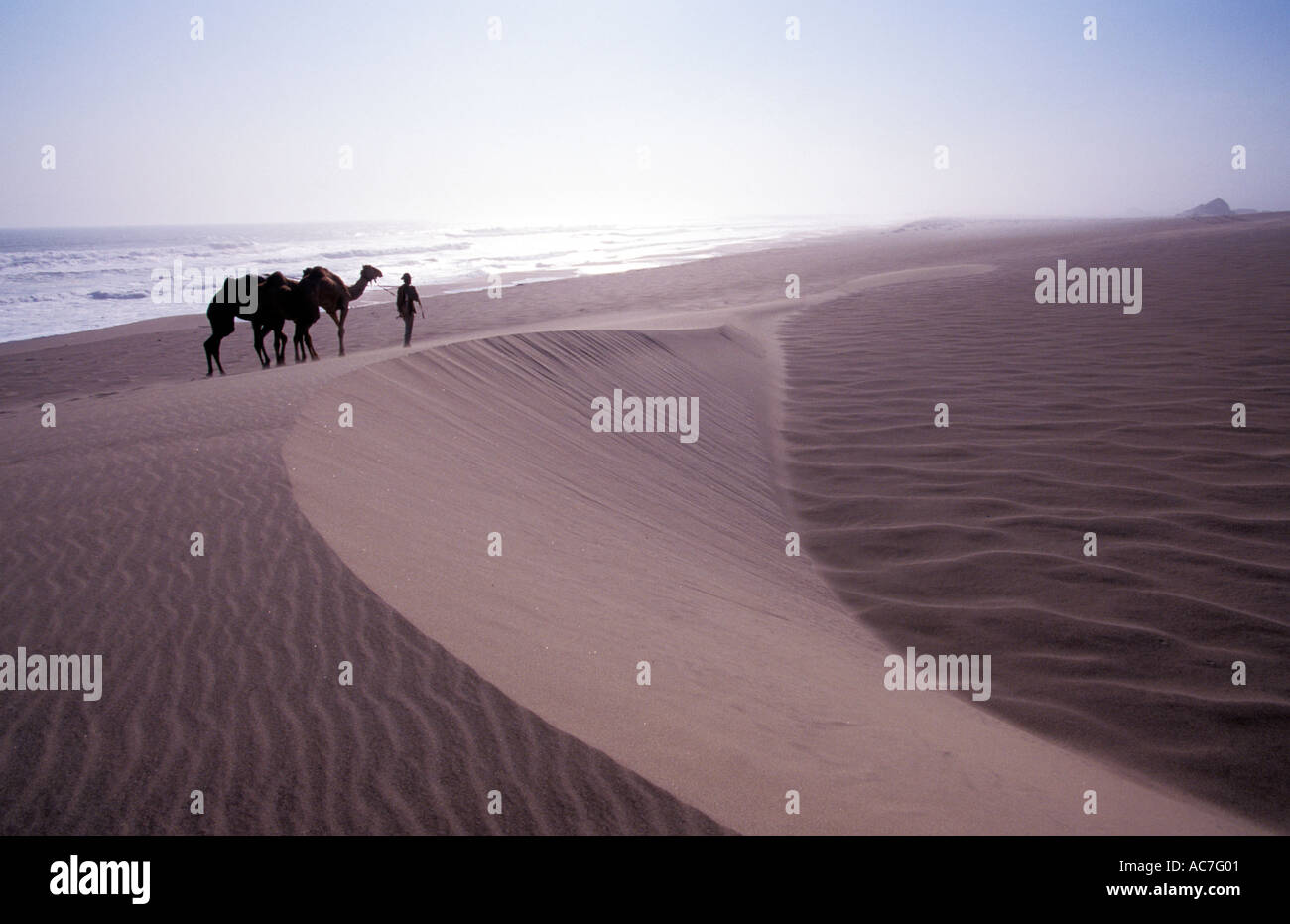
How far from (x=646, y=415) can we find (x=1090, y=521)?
4.95 m

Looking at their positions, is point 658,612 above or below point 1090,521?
below

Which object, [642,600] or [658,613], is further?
[642,600]

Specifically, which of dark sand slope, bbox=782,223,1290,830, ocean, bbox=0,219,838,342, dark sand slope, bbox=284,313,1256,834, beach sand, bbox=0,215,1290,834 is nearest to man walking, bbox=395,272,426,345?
beach sand, bbox=0,215,1290,834

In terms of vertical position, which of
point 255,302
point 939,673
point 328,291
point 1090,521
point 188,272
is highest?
point 188,272

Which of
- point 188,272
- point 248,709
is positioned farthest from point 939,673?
point 188,272

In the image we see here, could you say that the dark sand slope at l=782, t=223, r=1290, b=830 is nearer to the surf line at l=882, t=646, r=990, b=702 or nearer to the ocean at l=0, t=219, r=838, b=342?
the surf line at l=882, t=646, r=990, b=702

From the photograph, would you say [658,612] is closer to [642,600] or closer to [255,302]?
[642,600]

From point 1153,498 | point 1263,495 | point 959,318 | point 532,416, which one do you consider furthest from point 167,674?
point 959,318

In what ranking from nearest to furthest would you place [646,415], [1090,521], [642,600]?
[642,600] < [1090,521] < [646,415]

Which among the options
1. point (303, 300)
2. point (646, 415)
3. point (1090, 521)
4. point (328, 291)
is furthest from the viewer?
point (328, 291)

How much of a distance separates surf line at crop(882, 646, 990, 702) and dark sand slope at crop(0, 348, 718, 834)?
227 cm

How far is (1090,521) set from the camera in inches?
230

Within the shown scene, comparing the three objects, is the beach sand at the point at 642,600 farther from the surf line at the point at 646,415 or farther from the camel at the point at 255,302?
the camel at the point at 255,302
